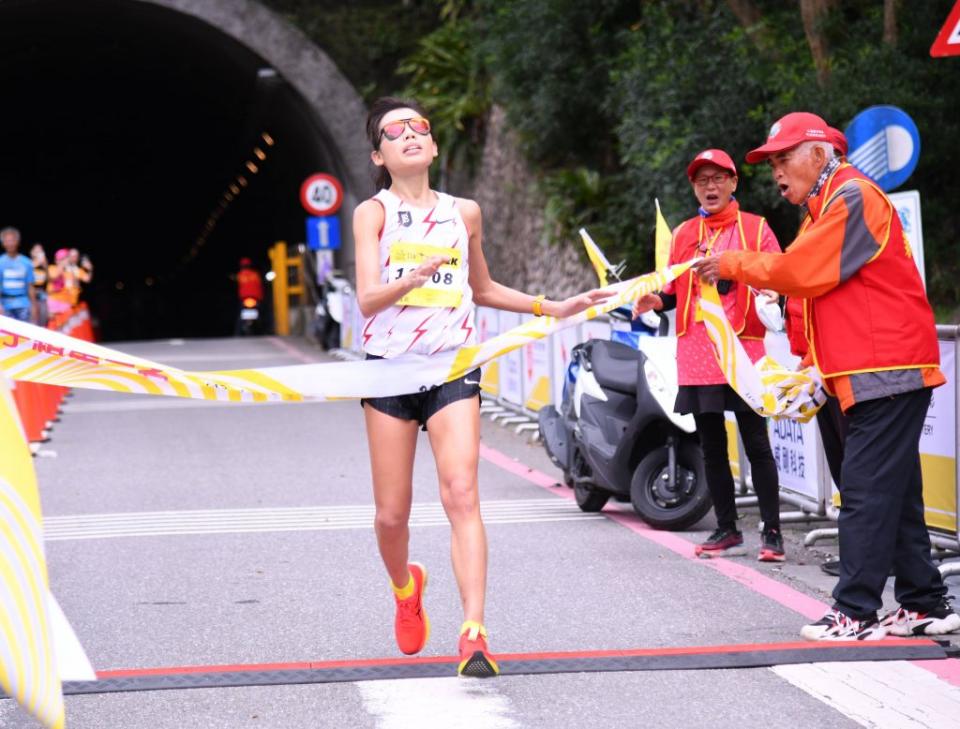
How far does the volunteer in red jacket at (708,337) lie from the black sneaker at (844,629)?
178cm

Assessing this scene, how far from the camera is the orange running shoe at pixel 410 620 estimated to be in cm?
553

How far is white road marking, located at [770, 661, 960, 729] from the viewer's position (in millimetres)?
4852

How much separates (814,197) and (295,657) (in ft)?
8.50

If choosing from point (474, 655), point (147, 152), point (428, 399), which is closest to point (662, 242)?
point (428, 399)

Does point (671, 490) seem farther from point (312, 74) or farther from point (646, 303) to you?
point (312, 74)

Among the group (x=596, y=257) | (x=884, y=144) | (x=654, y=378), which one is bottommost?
(x=654, y=378)

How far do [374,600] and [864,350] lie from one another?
8.13ft

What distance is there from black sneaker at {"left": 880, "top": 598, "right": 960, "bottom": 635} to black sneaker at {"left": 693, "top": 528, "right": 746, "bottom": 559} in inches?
73.5

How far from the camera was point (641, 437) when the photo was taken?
8836 mm

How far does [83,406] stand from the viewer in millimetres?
18812

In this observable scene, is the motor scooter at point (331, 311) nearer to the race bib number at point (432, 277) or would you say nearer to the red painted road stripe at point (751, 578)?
the red painted road stripe at point (751, 578)

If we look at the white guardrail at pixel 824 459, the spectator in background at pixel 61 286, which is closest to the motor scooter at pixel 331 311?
the spectator in background at pixel 61 286

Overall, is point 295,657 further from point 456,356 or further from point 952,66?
point 952,66

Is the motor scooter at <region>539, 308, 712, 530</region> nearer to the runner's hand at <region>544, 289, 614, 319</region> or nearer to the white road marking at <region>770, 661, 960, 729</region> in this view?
the runner's hand at <region>544, 289, 614, 319</region>
